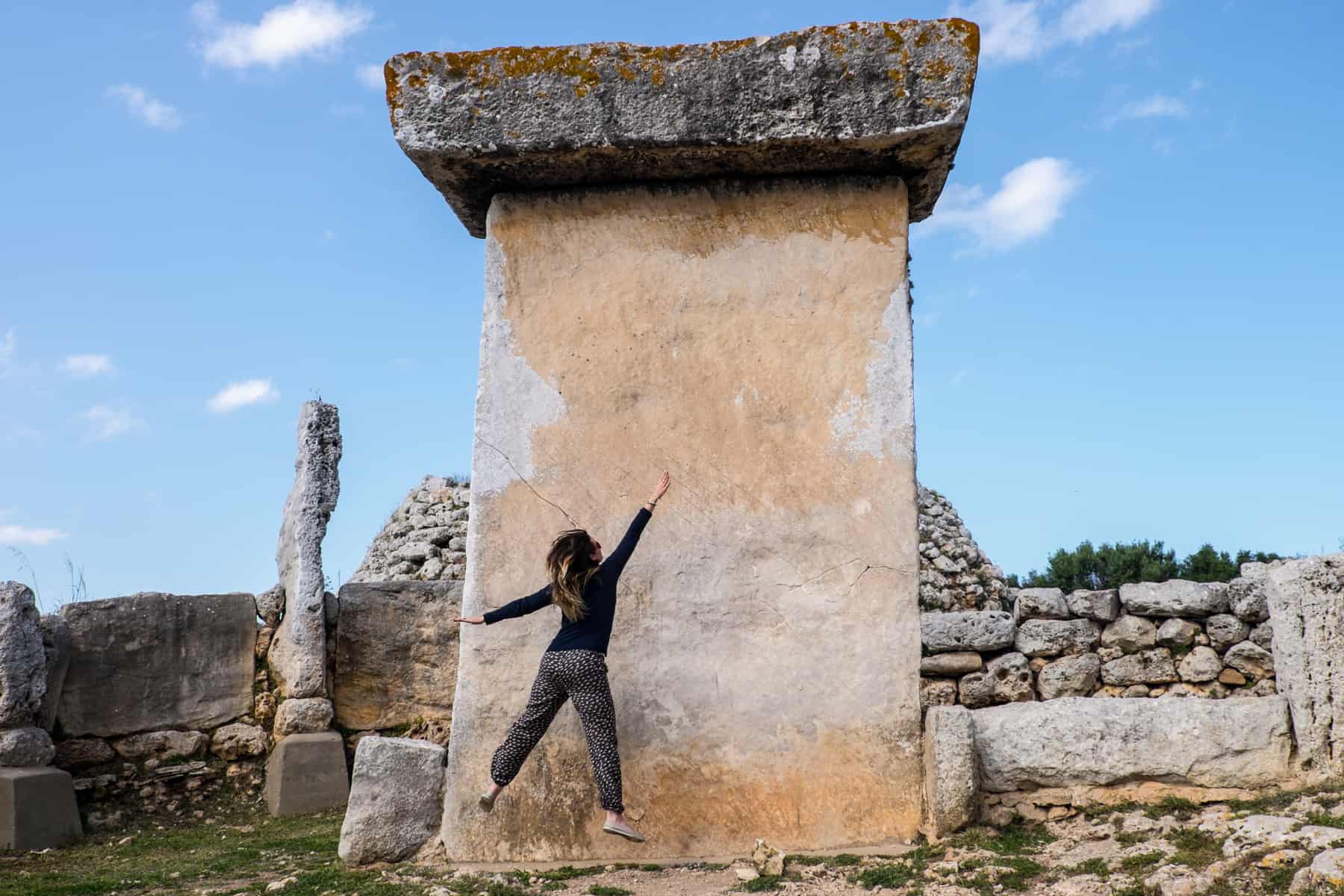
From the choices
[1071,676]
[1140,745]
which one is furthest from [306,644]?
[1140,745]

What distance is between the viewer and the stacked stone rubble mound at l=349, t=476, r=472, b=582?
1314cm

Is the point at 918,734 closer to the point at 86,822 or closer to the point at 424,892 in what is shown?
the point at 424,892

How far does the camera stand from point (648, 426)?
5.59 meters

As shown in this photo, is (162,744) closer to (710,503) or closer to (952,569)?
(710,503)

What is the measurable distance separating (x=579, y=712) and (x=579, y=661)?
24cm

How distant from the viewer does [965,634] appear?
8016 mm

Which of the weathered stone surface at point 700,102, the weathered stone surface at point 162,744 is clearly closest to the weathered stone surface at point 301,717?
the weathered stone surface at point 162,744

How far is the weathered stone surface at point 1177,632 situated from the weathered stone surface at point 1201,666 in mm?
94

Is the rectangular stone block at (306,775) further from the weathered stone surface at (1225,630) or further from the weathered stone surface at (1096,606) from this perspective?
the weathered stone surface at (1225,630)

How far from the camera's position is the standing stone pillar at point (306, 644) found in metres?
8.62

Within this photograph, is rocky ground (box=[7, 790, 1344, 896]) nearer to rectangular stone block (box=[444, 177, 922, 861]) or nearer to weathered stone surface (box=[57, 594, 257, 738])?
rectangular stone block (box=[444, 177, 922, 861])

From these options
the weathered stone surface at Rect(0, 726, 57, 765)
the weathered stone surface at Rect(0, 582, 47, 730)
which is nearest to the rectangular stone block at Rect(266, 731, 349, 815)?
the weathered stone surface at Rect(0, 726, 57, 765)

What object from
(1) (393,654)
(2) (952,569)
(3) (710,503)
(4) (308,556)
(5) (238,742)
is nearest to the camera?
(3) (710,503)

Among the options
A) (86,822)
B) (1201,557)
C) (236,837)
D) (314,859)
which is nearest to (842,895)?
(314,859)
